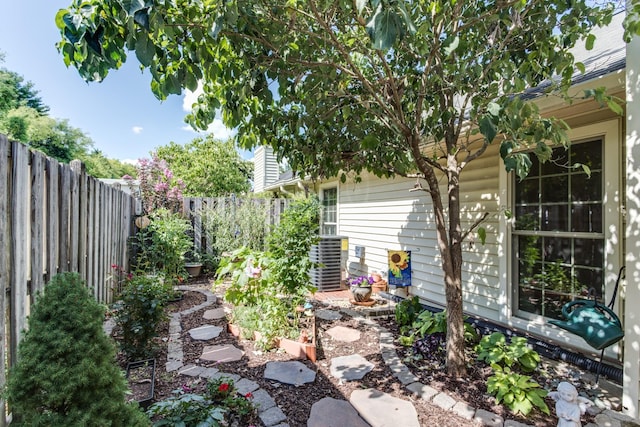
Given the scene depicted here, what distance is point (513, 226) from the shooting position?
3.66 m

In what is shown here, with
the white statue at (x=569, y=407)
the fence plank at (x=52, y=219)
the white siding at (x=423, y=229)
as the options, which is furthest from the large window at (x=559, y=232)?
the fence plank at (x=52, y=219)

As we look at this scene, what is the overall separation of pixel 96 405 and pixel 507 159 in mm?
2232

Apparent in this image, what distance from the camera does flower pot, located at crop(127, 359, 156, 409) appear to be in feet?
7.55

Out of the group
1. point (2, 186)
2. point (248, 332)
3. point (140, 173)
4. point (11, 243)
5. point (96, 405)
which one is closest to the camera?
point (96, 405)

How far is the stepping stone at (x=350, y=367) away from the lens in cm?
285

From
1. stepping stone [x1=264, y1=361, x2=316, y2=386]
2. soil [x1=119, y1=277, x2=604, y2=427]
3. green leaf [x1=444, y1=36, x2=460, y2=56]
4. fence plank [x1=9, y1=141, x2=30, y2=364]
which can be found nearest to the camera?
fence plank [x1=9, y1=141, x2=30, y2=364]

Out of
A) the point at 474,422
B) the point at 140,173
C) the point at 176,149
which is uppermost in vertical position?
the point at 176,149

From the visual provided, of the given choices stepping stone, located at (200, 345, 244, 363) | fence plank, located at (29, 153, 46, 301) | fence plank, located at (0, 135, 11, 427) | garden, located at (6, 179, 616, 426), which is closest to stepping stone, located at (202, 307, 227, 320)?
garden, located at (6, 179, 616, 426)

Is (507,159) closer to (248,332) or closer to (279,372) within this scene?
(279,372)

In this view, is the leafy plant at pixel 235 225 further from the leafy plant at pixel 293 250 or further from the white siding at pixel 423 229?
the leafy plant at pixel 293 250

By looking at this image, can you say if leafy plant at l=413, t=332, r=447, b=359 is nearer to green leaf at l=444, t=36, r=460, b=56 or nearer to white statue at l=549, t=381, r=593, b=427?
white statue at l=549, t=381, r=593, b=427

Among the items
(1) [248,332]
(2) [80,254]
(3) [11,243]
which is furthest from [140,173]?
(3) [11,243]

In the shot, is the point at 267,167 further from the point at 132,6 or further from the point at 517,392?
the point at 132,6

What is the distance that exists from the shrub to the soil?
119 centimetres
